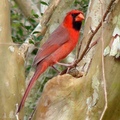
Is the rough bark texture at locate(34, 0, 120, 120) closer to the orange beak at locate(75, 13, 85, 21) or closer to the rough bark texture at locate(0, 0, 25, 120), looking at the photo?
the rough bark texture at locate(0, 0, 25, 120)

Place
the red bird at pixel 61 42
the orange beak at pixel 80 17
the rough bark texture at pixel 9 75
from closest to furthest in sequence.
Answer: the rough bark texture at pixel 9 75, the red bird at pixel 61 42, the orange beak at pixel 80 17

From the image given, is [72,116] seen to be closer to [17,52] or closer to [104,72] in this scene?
[104,72]

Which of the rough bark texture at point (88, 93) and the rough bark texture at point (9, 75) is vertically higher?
the rough bark texture at point (88, 93)

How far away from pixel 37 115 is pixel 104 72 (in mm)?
362

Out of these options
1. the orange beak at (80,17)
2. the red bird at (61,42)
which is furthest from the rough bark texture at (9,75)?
the orange beak at (80,17)

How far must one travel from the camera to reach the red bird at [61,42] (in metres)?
2.82

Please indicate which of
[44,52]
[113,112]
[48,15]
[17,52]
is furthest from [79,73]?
[48,15]

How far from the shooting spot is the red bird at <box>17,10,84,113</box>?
9.25 feet

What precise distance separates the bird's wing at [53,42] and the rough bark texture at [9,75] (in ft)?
1.66

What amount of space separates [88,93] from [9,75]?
0.78 meters

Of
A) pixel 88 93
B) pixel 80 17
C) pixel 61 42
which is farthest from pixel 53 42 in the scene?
pixel 88 93

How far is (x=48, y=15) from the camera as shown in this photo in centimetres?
306

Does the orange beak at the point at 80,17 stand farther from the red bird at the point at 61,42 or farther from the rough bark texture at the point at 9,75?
the rough bark texture at the point at 9,75

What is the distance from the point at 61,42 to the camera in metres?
3.02
